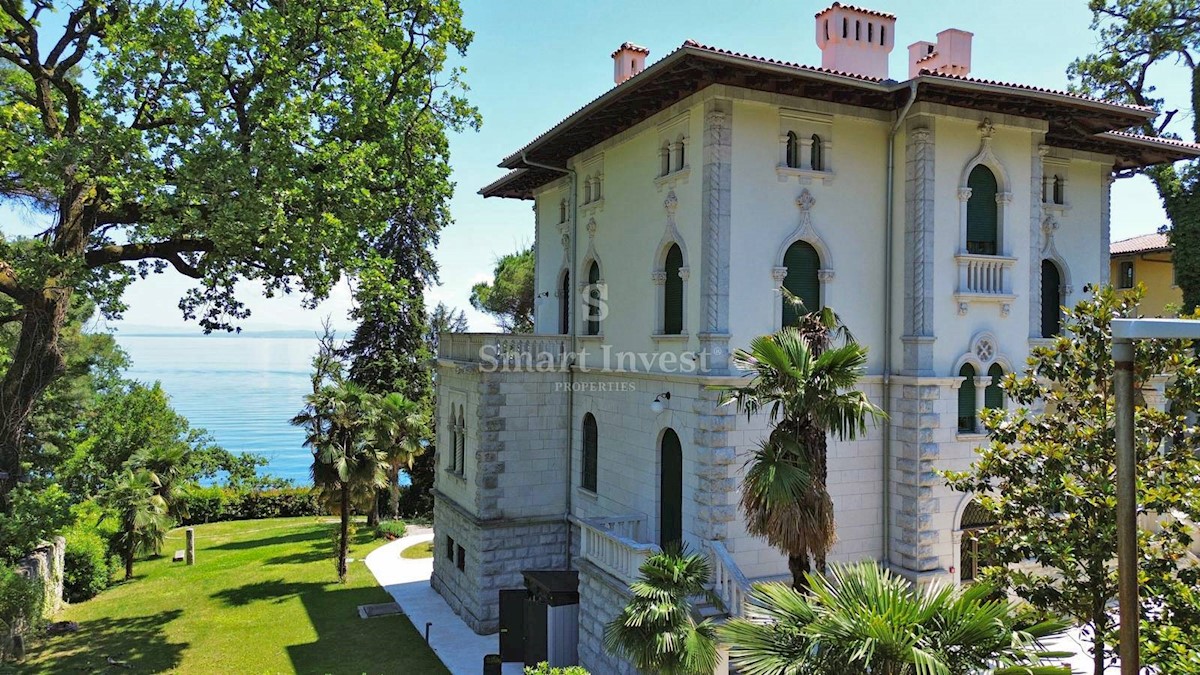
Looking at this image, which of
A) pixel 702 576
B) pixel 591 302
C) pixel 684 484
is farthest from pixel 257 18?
pixel 702 576

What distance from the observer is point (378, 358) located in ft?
114

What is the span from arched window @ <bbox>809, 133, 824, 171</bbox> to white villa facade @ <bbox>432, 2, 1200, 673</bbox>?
0.04m

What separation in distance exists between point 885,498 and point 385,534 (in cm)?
2141

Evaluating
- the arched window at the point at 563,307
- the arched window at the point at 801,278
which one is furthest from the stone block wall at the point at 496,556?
the arched window at the point at 801,278

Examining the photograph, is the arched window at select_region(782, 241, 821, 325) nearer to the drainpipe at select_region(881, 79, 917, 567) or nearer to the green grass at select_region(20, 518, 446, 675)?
the drainpipe at select_region(881, 79, 917, 567)

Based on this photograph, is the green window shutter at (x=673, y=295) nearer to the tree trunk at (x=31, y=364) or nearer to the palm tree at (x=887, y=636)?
the palm tree at (x=887, y=636)

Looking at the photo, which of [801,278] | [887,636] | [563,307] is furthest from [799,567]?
[563,307]

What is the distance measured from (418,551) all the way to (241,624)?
8.00 meters

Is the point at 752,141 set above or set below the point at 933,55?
below

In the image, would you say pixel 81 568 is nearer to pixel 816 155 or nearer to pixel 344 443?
pixel 344 443

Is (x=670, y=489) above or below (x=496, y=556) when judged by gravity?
above

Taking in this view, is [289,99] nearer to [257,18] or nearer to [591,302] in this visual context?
[257,18]

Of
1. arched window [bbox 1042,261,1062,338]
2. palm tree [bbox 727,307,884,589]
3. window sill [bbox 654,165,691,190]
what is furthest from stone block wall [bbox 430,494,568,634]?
arched window [bbox 1042,261,1062,338]

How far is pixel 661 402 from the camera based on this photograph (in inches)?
548
